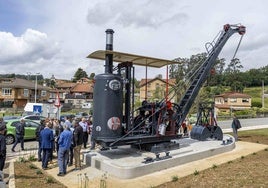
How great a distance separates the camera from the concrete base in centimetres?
1037

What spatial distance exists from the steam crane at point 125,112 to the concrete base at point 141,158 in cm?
55


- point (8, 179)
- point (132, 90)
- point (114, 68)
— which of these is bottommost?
point (8, 179)

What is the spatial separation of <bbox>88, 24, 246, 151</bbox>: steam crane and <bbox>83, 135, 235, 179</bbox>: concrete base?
548 mm

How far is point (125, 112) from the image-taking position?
12789 mm

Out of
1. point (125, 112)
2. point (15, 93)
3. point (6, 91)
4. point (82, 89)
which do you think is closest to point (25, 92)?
point (15, 93)

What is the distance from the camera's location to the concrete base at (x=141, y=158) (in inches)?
408

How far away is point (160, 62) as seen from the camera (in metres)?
13.6

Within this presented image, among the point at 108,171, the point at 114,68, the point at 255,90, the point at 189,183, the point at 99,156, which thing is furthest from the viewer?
the point at 255,90

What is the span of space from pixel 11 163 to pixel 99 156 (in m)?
3.48

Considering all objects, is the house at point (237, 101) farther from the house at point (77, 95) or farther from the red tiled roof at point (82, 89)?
the red tiled roof at point (82, 89)

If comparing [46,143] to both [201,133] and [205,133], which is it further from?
[205,133]

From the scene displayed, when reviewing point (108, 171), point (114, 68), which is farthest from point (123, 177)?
point (114, 68)

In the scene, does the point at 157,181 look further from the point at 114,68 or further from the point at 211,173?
the point at 114,68

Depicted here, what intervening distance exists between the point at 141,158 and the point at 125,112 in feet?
6.48
